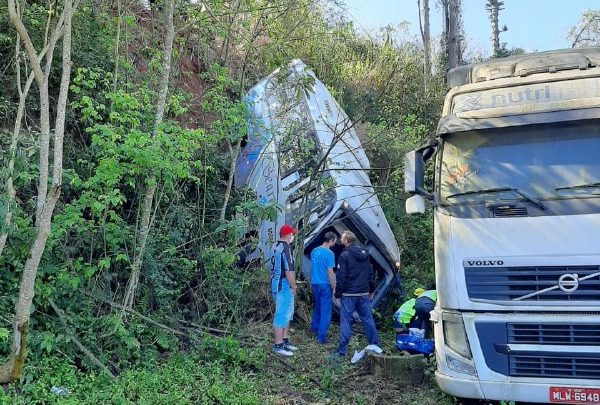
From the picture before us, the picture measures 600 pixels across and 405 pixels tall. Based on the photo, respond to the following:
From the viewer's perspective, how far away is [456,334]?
5.88 meters

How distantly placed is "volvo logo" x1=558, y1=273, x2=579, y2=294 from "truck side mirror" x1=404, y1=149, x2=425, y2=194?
161 cm

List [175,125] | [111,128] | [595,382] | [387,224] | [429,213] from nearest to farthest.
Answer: [595,382], [111,128], [175,125], [387,224], [429,213]

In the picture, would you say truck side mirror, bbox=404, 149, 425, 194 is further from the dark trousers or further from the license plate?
the dark trousers

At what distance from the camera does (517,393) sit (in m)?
5.59

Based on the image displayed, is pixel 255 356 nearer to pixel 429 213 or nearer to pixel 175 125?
pixel 175 125

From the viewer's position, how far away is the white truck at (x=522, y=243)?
18.0 ft

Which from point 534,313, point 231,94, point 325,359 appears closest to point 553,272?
point 534,313

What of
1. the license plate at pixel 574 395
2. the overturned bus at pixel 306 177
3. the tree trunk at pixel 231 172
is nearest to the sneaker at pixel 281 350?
the overturned bus at pixel 306 177

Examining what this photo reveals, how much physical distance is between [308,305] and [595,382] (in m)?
5.44

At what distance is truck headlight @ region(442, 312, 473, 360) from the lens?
5.80m

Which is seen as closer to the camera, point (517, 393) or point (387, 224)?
point (517, 393)

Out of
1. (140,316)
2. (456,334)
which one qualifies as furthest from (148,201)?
(456,334)

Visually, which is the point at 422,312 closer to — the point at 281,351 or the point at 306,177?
the point at 281,351

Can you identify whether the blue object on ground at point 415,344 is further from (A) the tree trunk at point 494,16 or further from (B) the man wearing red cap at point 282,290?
(A) the tree trunk at point 494,16
